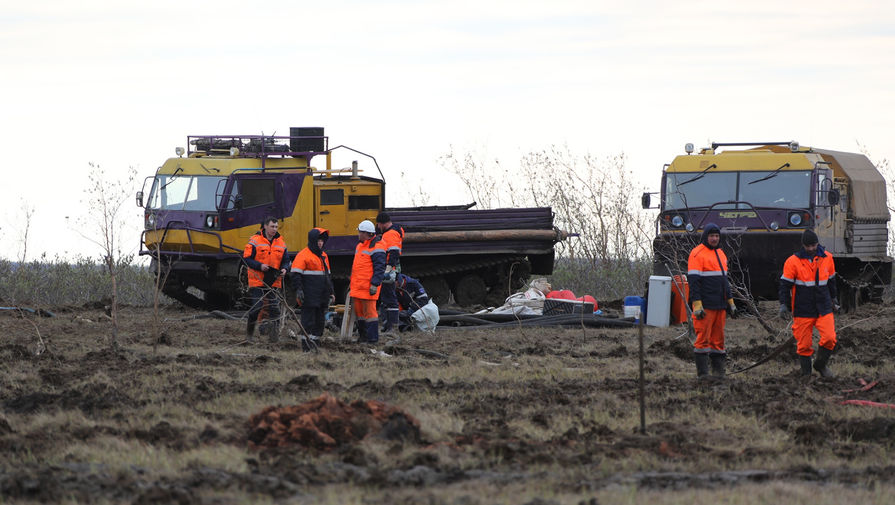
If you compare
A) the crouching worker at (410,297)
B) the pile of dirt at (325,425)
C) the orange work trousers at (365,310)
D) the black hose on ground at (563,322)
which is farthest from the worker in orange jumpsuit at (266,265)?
the pile of dirt at (325,425)

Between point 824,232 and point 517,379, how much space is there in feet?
31.5

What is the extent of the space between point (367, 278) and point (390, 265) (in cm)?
97

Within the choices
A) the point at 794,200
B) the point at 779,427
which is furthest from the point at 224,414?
the point at 794,200

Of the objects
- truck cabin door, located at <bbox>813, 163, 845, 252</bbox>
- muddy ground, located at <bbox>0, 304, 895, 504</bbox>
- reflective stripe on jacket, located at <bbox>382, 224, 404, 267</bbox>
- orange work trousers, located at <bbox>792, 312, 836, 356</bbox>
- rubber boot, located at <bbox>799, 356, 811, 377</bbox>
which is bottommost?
muddy ground, located at <bbox>0, 304, 895, 504</bbox>

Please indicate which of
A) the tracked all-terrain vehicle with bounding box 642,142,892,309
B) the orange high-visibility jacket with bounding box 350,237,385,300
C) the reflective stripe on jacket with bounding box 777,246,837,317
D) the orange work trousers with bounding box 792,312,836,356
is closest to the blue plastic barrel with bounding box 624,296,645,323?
the tracked all-terrain vehicle with bounding box 642,142,892,309

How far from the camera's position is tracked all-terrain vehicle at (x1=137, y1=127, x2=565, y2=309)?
2127cm

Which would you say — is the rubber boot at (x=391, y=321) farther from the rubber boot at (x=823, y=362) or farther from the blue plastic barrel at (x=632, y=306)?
the rubber boot at (x=823, y=362)

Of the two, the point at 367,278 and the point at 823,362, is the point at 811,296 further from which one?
the point at 367,278

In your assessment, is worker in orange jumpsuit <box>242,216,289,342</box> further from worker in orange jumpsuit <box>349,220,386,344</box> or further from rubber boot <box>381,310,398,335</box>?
rubber boot <box>381,310,398,335</box>

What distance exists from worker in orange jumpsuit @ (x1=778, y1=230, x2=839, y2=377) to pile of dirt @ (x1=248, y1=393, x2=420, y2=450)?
5.27 meters

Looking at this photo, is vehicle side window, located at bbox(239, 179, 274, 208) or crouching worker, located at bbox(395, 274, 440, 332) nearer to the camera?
crouching worker, located at bbox(395, 274, 440, 332)

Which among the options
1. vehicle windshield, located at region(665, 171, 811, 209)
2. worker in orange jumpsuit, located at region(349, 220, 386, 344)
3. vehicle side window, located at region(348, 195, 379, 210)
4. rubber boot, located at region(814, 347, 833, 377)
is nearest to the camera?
rubber boot, located at region(814, 347, 833, 377)

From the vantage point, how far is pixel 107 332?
17906 millimetres

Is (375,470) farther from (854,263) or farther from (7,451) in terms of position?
(854,263)
